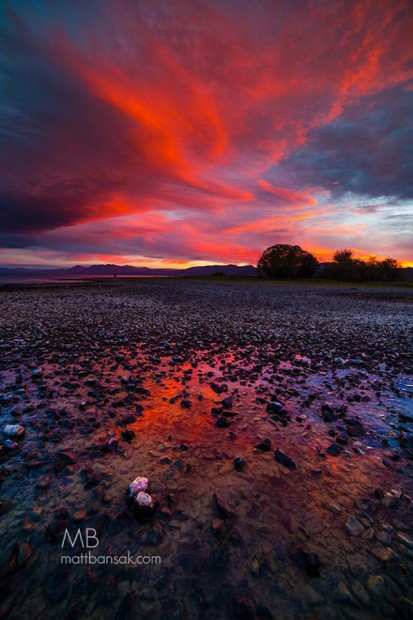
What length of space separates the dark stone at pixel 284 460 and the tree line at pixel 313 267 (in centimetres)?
9961

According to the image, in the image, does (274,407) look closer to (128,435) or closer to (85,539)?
(128,435)

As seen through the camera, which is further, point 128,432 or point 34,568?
point 128,432

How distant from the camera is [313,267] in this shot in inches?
3954

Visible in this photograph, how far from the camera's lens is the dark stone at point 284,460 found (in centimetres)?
361

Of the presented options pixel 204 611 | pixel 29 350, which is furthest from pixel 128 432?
pixel 29 350

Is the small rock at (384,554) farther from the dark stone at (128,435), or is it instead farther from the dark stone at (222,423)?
the dark stone at (128,435)

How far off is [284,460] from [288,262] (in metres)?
100

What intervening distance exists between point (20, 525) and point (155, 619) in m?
1.66

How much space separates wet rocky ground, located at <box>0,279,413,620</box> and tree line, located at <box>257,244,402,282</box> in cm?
9667

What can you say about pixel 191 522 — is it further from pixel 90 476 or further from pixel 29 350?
pixel 29 350

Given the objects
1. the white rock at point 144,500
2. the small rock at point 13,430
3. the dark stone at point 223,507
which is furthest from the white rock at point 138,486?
the small rock at point 13,430

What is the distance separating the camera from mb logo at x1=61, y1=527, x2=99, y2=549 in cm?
252

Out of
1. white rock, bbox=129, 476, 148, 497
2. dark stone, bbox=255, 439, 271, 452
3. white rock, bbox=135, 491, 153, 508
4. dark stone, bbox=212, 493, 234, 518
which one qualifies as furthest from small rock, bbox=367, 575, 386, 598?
white rock, bbox=129, 476, 148, 497

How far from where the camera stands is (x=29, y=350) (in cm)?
862
